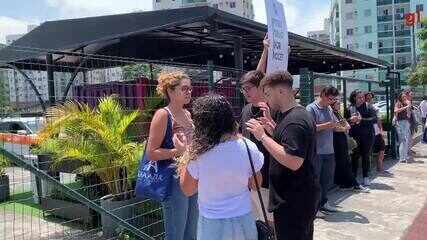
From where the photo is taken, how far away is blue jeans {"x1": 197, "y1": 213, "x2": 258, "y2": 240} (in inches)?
116

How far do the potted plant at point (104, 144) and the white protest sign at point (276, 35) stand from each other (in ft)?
6.66

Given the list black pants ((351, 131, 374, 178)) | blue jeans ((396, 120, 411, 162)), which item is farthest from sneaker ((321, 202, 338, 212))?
blue jeans ((396, 120, 411, 162))

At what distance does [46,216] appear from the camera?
7691 mm

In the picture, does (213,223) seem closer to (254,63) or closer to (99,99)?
(99,99)

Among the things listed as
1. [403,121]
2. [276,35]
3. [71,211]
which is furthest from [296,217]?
[403,121]

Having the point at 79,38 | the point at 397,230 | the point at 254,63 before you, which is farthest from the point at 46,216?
the point at 254,63

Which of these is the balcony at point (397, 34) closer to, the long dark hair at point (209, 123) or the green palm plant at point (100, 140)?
the green palm plant at point (100, 140)

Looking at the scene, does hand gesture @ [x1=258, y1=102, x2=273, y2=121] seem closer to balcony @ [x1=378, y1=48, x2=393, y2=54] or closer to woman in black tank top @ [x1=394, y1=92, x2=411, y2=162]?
woman in black tank top @ [x1=394, y1=92, x2=411, y2=162]

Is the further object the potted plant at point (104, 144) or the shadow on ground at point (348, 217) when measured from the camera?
the shadow on ground at point (348, 217)

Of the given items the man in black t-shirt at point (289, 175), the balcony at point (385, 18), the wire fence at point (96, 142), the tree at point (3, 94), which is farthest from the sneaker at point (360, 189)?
the balcony at point (385, 18)

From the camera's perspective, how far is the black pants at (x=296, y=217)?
339cm

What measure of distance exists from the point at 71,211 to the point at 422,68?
36880 mm

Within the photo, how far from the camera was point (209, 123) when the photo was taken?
2949mm

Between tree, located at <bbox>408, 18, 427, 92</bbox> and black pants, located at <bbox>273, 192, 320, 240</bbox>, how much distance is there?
36.5m
